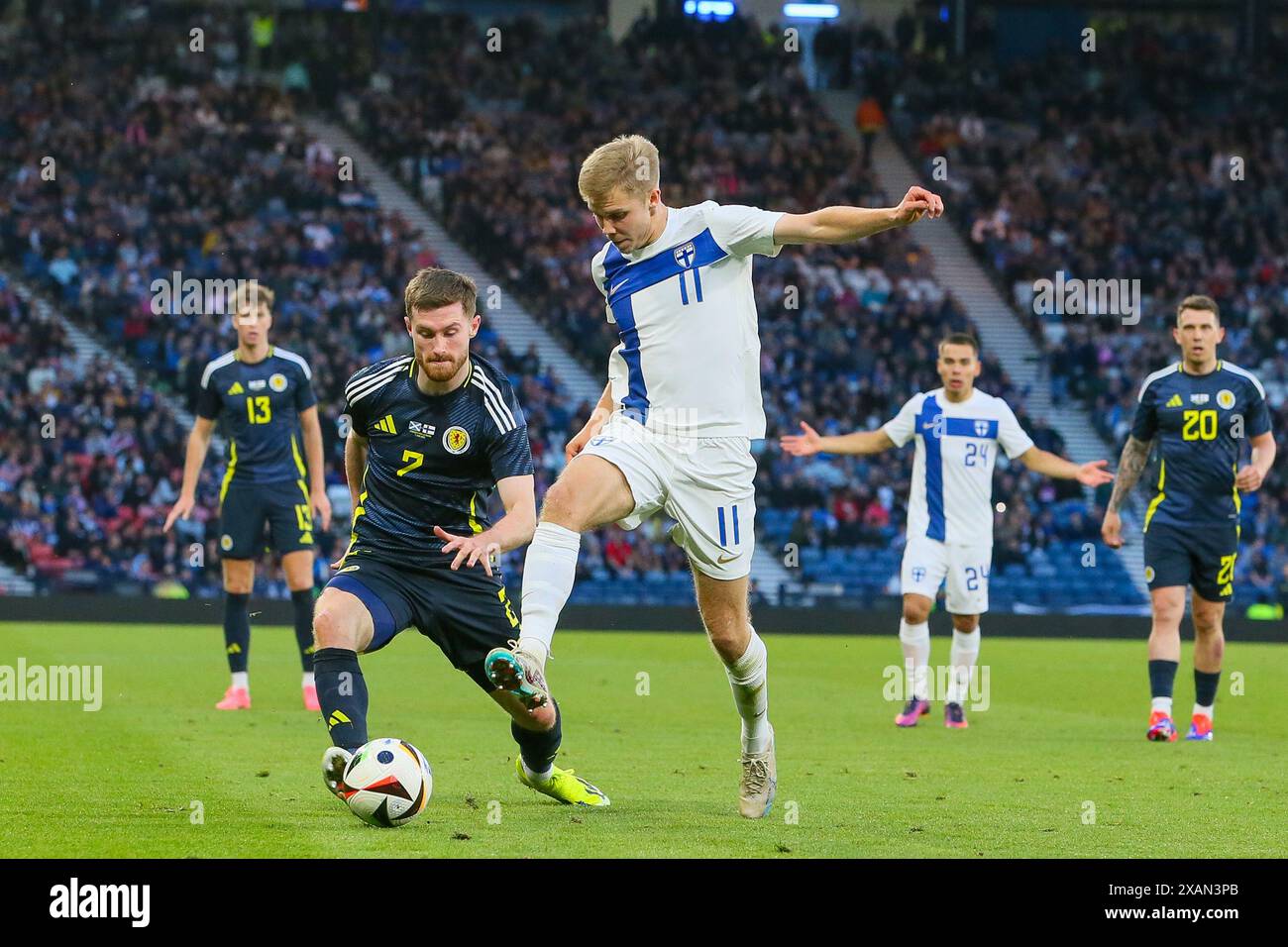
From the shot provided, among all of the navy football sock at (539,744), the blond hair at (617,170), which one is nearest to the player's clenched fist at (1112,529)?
the navy football sock at (539,744)

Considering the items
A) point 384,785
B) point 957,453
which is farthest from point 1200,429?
point 384,785

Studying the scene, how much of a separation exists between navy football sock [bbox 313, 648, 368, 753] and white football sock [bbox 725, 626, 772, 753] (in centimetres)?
154

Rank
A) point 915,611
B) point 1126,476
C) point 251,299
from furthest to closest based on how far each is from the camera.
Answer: point 915,611, point 251,299, point 1126,476

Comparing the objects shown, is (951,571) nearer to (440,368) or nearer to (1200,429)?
(1200,429)

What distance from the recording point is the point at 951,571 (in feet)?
39.7

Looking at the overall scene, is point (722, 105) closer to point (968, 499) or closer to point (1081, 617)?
point (1081, 617)

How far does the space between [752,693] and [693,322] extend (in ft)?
5.08

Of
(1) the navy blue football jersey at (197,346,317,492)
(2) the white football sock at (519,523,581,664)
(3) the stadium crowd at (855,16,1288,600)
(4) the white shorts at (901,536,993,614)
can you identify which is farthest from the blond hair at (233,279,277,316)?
(3) the stadium crowd at (855,16,1288,600)

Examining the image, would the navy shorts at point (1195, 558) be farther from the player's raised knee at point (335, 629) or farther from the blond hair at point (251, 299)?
the player's raised knee at point (335, 629)

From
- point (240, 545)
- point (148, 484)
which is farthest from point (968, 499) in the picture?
point (148, 484)

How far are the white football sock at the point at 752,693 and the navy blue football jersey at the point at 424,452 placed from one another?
1.18 metres

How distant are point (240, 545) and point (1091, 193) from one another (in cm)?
2511

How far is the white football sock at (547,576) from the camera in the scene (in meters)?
6.17

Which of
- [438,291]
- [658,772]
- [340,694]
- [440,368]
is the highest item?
[438,291]
